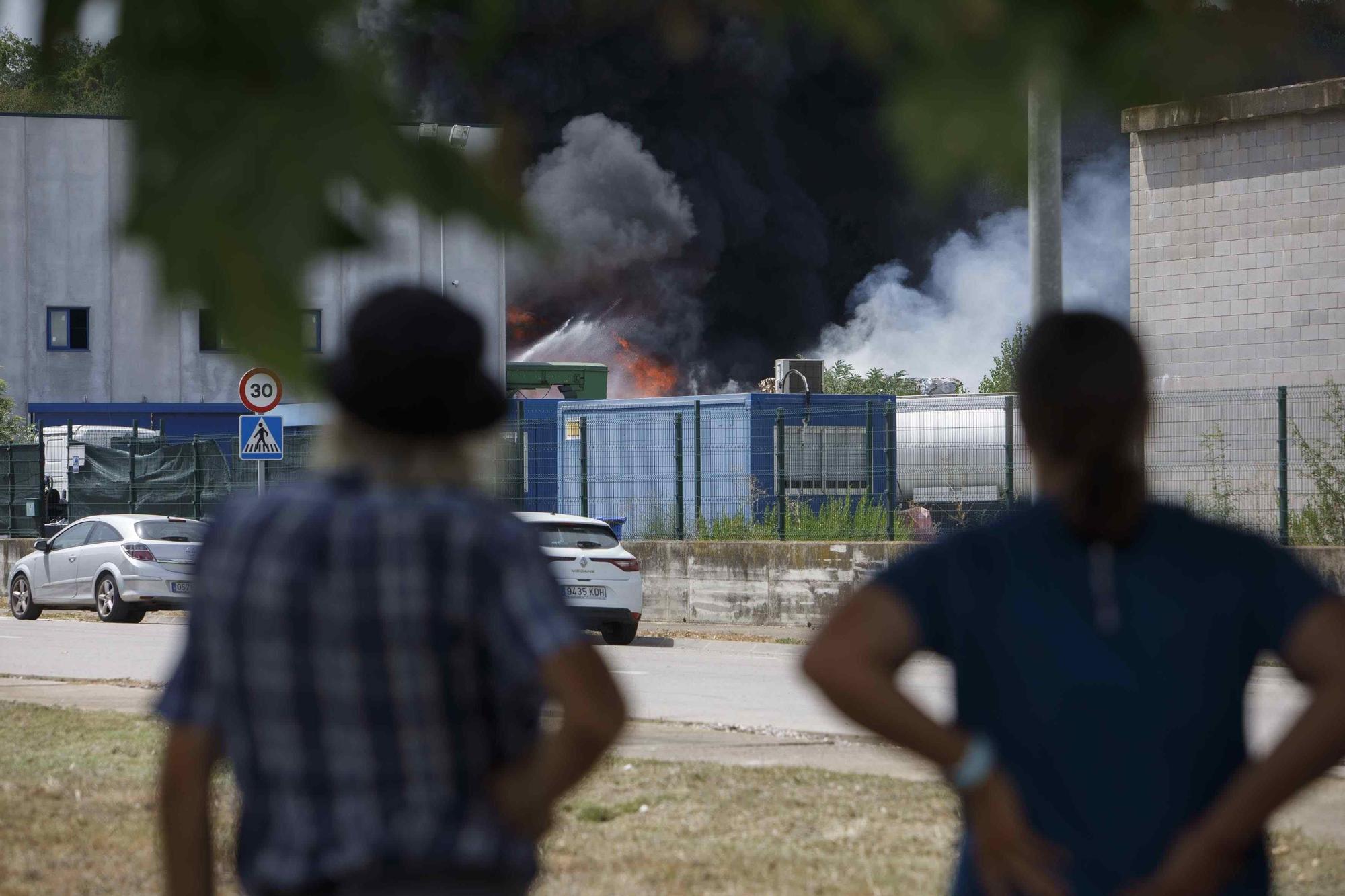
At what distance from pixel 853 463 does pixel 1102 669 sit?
1868 cm

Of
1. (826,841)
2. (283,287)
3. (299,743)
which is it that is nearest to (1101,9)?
(283,287)

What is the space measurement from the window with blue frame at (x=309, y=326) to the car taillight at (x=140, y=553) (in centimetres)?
2035

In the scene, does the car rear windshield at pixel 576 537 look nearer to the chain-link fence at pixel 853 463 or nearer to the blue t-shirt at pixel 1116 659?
the chain-link fence at pixel 853 463

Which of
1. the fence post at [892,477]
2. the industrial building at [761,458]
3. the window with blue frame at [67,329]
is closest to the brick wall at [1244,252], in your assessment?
the industrial building at [761,458]

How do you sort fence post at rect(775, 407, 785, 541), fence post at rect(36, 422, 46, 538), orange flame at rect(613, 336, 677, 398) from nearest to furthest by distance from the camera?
fence post at rect(775, 407, 785, 541)
fence post at rect(36, 422, 46, 538)
orange flame at rect(613, 336, 677, 398)

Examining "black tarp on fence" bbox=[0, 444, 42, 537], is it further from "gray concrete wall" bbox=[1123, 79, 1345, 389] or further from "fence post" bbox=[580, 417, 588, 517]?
"gray concrete wall" bbox=[1123, 79, 1345, 389]

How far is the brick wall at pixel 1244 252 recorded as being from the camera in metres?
19.2

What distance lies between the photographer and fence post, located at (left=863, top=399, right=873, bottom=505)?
2045 cm

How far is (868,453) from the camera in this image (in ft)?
68.0

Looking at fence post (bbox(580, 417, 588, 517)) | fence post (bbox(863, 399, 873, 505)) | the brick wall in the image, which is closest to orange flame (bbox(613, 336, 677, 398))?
fence post (bbox(580, 417, 588, 517))

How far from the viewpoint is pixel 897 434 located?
67.3 feet

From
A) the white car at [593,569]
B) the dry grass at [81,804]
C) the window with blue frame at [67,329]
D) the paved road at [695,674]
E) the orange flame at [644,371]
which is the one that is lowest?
the paved road at [695,674]

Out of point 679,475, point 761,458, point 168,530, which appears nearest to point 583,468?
point 679,475

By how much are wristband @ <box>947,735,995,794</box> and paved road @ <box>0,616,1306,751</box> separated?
6725 millimetres
